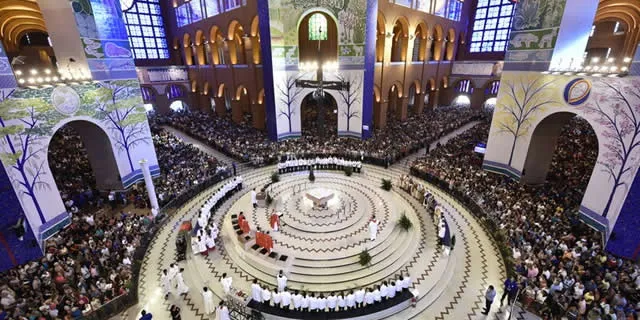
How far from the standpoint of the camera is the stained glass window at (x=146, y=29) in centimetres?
3022

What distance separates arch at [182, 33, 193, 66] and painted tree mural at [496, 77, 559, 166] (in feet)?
98.5

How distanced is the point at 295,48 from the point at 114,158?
14.1 metres

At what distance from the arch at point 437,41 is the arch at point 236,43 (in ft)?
62.1

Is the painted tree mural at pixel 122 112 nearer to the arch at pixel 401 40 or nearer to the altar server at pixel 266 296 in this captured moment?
the altar server at pixel 266 296

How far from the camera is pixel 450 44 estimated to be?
3203 centimetres

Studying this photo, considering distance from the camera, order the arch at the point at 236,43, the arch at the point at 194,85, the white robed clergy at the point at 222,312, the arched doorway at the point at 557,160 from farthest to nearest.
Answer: the arch at the point at 194,85, the arch at the point at 236,43, the arched doorway at the point at 557,160, the white robed clergy at the point at 222,312

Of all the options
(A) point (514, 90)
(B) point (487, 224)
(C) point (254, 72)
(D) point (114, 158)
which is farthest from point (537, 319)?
(C) point (254, 72)

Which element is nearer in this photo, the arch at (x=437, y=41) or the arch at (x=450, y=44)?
the arch at (x=437, y=41)

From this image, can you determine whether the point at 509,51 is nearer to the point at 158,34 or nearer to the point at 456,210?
the point at 456,210

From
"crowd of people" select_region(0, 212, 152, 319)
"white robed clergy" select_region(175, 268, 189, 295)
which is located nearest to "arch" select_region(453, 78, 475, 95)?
"crowd of people" select_region(0, 212, 152, 319)

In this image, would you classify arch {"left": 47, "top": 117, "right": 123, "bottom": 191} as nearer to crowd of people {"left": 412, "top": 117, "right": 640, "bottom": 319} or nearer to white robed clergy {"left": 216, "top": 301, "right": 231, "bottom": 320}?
white robed clergy {"left": 216, "top": 301, "right": 231, "bottom": 320}

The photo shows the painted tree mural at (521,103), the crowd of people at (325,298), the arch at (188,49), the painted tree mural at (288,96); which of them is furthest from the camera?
the arch at (188,49)

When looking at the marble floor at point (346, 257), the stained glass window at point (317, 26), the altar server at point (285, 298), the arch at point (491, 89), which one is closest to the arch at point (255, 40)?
the stained glass window at point (317, 26)

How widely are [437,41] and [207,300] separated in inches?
1228
